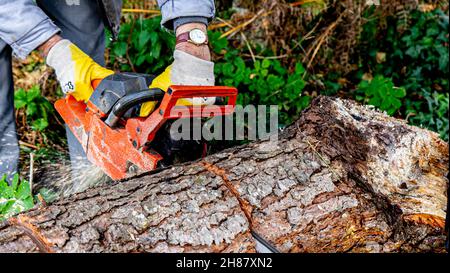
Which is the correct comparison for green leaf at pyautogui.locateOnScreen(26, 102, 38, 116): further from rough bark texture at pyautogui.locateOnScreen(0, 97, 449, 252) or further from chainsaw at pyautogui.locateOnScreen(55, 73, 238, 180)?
rough bark texture at pyautogui.locateOnScreen(0, 97, 449, 252)

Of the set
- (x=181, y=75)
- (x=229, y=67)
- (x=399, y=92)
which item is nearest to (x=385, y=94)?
(x=399, y=92)

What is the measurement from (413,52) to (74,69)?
2.87 m

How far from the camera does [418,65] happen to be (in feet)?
13.4

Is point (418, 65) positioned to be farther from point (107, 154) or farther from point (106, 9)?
point (107, 154)

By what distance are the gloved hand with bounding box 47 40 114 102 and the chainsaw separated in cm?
5

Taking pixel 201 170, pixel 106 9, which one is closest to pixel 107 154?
pixel 201 170

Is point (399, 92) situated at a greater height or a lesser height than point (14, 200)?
greater

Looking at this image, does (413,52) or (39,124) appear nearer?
(39,124)

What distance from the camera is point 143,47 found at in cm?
360

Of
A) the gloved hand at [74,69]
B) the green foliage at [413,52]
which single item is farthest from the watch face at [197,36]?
the green foliage at [413,52]

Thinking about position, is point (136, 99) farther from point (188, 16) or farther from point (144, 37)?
point (144, 37)

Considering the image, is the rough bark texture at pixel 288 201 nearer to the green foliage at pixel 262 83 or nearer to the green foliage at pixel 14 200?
the green foliage at pixel 14 200

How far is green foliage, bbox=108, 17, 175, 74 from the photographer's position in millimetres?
3518
